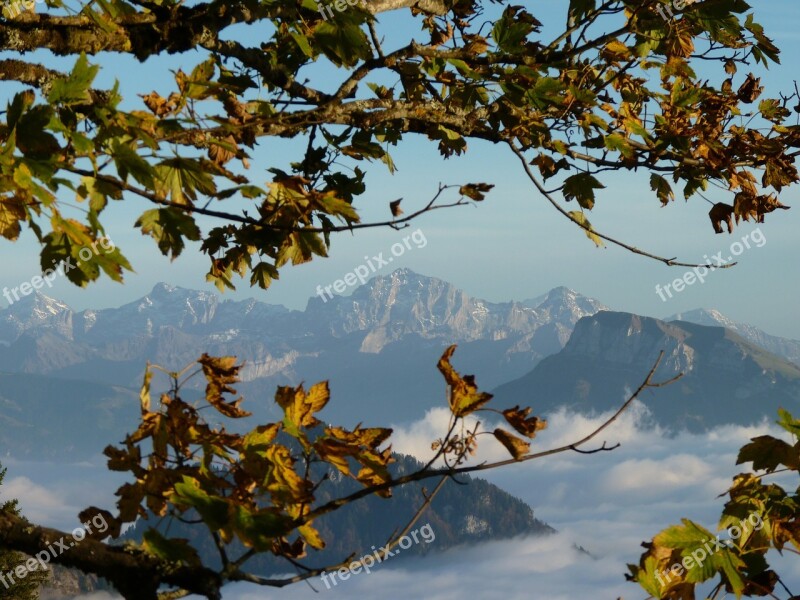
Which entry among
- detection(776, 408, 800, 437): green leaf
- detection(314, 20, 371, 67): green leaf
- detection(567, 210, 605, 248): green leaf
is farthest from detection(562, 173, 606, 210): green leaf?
detection(776, 408, 800, 437): green leaf

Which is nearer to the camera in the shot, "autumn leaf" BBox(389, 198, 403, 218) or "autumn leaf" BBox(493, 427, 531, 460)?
"autumn leaf" BBox(493, 427, 531, 460)

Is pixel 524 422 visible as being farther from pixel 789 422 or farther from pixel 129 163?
pixel 129 163

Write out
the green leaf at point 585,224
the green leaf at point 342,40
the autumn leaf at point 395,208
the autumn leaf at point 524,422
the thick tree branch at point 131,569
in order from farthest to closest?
the green leaf at point 585,224, the autumn leaf at point 395,208, the green leaf at point 342,40, the autumn leaf at point 524,422, the thick tree branch at point 131,569

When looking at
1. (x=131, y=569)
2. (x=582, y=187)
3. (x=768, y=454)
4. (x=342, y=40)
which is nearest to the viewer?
(x=131, y=569)

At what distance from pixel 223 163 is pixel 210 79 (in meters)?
0.55

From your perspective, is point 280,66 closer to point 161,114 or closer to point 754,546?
point 161,114

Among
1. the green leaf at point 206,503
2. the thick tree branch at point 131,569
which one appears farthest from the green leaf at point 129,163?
the thick tree branch at point 131,569

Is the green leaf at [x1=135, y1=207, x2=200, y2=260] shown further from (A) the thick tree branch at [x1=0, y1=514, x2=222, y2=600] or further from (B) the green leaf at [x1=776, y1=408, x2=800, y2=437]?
(B) the green leaf at [x1=776, y1=408, x2=800, y2=437]

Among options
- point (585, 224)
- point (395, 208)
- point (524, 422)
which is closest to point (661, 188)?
point (585, 224)

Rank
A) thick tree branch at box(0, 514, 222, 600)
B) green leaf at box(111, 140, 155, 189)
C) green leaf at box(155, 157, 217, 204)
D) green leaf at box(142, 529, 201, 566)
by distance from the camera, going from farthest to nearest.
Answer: green leaf at box(155, 157, 217, 204), green leaf at box(111, 140, 155, 189), thick tree branch at box(0, 514, 222, 600), green leaf at box(142, 529, 201, 566)

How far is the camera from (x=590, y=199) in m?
9.26

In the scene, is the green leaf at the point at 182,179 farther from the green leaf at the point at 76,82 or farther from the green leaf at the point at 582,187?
the green leaf at the point at 582,187

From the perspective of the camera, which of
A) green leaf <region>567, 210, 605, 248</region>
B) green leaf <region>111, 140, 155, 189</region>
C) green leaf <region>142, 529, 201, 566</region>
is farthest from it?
green leaf <region>567, 210, 605, 248</region>

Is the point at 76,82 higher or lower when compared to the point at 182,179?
higher
